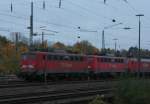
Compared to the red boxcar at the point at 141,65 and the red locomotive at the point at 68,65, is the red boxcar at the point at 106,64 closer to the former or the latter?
the red locomotive at the point at 68,65

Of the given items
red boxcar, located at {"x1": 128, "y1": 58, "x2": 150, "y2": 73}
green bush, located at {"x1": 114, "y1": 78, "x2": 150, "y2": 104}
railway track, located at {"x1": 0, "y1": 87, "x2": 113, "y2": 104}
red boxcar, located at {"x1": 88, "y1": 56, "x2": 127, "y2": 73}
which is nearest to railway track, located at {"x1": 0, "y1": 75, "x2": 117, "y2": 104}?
railway track, located at {"x1": 0, "y1": 87, "x2": 113, "y2": 104}

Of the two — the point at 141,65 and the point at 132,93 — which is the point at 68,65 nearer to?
the point at 141,65

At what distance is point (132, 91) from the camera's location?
1972 cm

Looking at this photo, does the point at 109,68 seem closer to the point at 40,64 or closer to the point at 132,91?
the point at 40,64

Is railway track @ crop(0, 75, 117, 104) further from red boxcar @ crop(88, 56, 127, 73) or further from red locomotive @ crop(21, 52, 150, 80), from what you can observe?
red boxcar @ crop(88, 56, 127, 73)

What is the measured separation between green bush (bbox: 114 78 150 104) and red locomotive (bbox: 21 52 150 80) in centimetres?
1972

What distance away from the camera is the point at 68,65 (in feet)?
170

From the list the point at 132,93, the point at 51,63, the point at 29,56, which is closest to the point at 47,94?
the point at 132,93

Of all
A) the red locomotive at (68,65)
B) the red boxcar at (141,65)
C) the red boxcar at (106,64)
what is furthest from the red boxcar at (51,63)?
the red boxcar at (141,65)

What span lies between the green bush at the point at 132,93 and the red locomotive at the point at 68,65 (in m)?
19.7

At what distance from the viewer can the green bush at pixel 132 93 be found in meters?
19.4

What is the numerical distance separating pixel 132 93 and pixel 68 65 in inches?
1270

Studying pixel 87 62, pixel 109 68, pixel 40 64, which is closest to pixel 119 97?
pixel 40 64

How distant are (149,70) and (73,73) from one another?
884 inches
